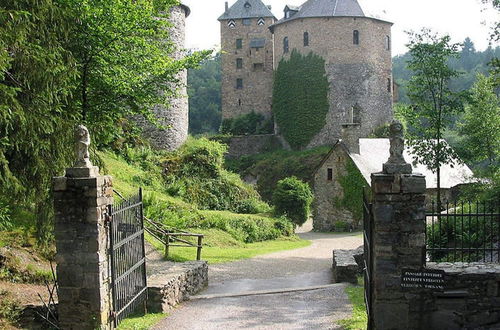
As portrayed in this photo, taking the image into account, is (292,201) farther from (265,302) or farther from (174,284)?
(174,284)

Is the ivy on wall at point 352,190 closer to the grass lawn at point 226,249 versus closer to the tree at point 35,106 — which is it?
the grass lawn at point 226,249

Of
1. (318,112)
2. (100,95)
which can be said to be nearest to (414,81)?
(100,95)

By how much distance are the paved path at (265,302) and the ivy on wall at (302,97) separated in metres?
30.8

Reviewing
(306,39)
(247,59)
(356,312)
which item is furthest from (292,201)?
(247,59)

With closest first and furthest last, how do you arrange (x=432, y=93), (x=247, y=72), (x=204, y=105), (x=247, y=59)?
(x=432, y=93), (x=247, y=59), (x=247, y=72), (x=204, y=105)

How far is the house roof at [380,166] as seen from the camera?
32.7 metres

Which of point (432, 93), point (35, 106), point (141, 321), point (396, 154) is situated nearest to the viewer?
point (396, 154)

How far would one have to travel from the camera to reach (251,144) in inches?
2053

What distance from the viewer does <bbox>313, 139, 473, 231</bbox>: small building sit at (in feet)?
109

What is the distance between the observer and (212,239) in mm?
22141

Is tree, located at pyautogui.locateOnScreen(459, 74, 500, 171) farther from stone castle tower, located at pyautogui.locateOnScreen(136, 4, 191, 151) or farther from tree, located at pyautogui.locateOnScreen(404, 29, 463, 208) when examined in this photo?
stone castle tower, located at pyautogui.locateOnScreen(136, 4, 191, 151)

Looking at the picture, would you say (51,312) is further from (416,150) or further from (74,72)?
(416,150)

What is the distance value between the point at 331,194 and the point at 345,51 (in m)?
17.3

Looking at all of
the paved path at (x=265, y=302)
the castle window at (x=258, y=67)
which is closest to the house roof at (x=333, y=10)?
the castle window at (x=258, y=67)
